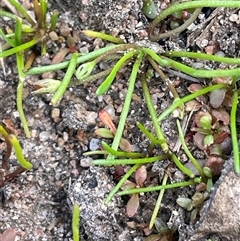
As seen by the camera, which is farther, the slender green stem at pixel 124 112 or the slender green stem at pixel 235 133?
the slender green stem at pixel 124 112

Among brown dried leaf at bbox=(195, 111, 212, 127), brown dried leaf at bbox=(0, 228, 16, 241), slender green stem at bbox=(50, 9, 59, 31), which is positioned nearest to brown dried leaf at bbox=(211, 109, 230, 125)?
brown dried leaf at bbox=(195, 111, 212, 127)

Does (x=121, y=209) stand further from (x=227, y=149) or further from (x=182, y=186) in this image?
(x=227, y=149)

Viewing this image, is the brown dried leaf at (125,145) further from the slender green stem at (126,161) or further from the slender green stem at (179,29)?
the slender green stem at (179,29)

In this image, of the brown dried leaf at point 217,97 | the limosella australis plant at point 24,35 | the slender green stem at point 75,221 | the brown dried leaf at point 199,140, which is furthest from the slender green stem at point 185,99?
the limosella australis plant at point 24,35

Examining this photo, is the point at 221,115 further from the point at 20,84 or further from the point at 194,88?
the point at 20,84

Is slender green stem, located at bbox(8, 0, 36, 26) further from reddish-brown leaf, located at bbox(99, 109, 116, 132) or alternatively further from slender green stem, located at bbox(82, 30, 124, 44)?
reddish-brown leaf, located at bbox(99, 109, 116, 132)

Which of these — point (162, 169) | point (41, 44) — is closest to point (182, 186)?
point (162, 169)
